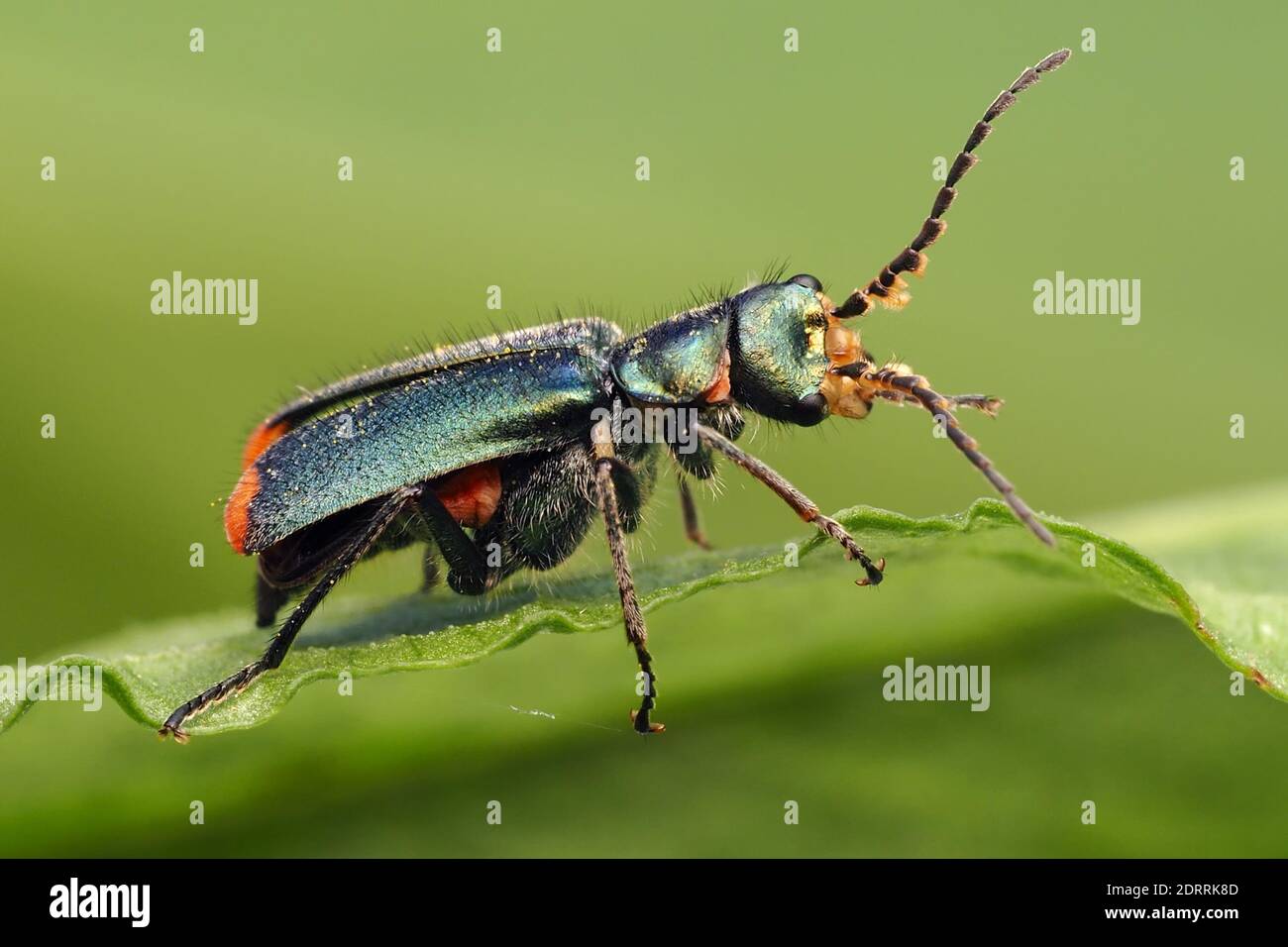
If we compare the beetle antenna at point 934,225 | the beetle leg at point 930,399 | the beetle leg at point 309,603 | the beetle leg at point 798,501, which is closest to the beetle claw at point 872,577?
the beetle leg at point 798,501

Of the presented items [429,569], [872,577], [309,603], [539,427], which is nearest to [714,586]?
[872,577]

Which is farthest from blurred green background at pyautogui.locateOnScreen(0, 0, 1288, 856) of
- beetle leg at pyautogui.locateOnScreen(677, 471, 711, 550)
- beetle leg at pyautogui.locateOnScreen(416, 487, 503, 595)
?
beetle leg at pyautogui.locateOnScreen(416, 487, 503, 595)

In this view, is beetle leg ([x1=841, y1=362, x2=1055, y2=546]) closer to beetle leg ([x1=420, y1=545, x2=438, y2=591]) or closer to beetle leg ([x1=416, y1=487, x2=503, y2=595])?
beetle leg ([x1=416, y1=487, x2=503, y2=595])

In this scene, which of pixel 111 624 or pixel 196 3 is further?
pixel 196 3

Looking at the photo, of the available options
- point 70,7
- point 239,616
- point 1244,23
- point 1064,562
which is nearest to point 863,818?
point 1064,562

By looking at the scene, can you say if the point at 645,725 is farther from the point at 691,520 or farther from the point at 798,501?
the point at 691,520

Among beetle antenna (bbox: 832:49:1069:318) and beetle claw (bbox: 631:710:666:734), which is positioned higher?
beetle antenna (bbox: 832:49:1069:318)

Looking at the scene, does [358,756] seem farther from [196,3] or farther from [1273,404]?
[1273,404]
